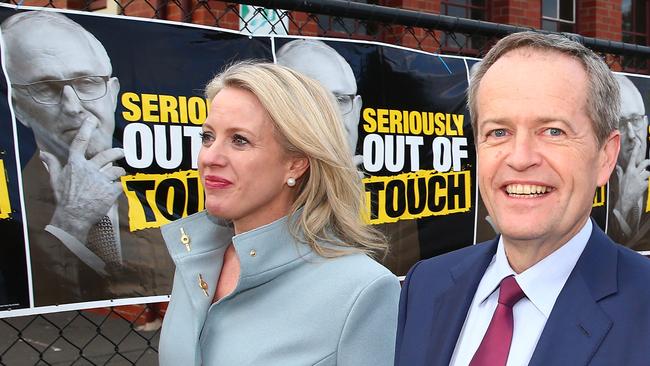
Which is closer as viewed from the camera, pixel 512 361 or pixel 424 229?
pixel 512 361

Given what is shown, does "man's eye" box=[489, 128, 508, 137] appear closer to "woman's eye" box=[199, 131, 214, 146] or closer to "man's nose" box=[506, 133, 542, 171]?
"man's nose" box=[506, 133, 542, 171]

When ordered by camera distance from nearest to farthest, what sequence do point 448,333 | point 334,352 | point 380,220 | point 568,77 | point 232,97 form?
point 568,77, point 448,333, point 334,352, point 232,97, point 380,220

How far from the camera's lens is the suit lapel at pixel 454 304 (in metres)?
1.67

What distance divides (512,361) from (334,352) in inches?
22.7

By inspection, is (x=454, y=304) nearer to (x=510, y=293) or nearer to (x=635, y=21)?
(x=510, y=293)

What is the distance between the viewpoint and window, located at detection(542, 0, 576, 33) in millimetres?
9742

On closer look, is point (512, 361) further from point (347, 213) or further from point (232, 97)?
point (232, 97)

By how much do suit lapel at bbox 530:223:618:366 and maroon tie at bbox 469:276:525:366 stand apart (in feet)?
0.27

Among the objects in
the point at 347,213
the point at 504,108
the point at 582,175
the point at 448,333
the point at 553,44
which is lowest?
the point at 448,333

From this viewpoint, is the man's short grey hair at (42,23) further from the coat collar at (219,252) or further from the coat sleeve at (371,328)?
the coat sleeve at (371,328)

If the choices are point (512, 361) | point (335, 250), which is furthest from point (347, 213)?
point (512, 361)

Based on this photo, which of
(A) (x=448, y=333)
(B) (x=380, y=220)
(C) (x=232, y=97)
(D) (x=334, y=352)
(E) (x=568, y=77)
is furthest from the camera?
(B) (x=380, y=220)

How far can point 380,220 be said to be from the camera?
363 cm

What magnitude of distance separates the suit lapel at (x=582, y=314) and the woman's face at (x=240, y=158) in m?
0.94
